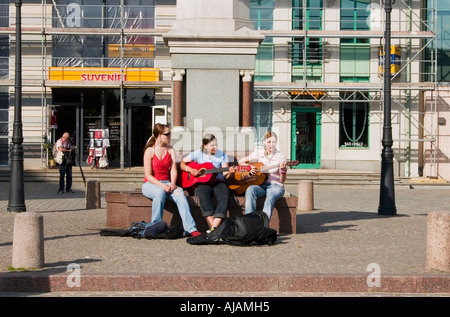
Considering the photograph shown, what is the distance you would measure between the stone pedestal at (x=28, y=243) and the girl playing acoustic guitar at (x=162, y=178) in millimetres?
2866

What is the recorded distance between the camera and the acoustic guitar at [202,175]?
39.2 ft

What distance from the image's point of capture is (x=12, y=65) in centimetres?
3300

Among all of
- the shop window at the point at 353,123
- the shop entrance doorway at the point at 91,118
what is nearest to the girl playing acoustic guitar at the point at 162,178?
the shop entrance doorway at the point at 91,118

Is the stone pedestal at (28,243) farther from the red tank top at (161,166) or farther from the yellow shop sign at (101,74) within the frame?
the yellow shop sign at (101,74)

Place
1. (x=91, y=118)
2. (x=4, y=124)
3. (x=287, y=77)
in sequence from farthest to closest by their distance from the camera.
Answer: (x=287, y=77) < (x=4, y=124) < (x=91, y=118)

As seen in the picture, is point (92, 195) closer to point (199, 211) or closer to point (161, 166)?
point (161, 166)

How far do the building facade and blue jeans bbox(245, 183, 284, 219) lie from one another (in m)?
20.2

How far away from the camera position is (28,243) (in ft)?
29.1

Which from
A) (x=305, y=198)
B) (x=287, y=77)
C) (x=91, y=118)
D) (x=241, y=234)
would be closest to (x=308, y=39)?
(x=287, y=77)

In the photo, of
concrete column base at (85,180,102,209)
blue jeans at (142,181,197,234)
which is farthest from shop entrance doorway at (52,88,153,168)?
blue jeans at (142,181,197,234)

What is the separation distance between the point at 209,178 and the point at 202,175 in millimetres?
115

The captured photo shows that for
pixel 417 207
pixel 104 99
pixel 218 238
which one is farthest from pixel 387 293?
pixel 104 99

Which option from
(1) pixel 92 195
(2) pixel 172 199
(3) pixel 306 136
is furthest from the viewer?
(3) pixel 306 136

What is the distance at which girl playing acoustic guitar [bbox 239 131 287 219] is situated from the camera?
1192cm
